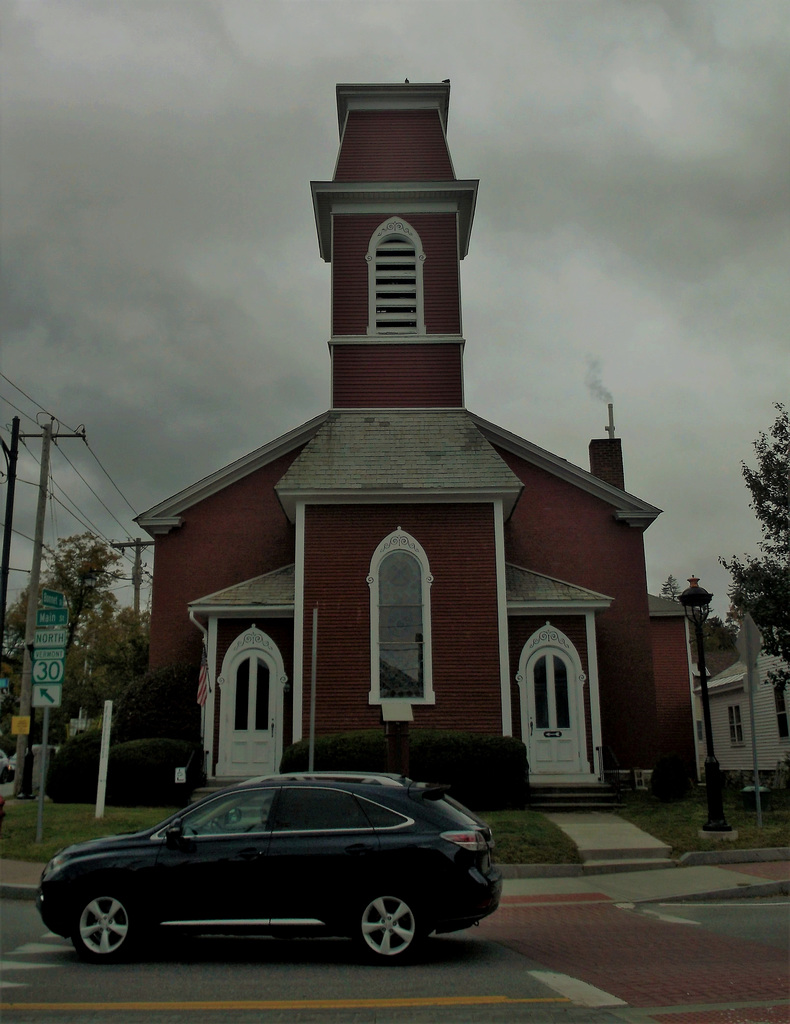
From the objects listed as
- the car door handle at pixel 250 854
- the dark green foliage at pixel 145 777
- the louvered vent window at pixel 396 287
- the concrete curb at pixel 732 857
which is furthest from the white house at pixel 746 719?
the car door handle at pixel 250 854

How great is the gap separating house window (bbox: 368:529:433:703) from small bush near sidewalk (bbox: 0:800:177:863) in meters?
4.97

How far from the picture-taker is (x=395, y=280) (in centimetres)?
2539

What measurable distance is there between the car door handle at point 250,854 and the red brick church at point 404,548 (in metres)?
7.19

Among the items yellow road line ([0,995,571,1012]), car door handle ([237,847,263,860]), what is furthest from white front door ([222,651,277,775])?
yellow road line ([0,995,571,1012])

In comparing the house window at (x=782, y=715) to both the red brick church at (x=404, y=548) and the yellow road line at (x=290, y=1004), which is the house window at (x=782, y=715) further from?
the yellow road line at (x=290, y=1004)

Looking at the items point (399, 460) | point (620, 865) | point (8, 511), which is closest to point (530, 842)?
point (620, 865)

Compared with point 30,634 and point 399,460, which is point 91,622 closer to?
point 30,634

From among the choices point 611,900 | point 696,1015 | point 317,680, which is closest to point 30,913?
point 611,900

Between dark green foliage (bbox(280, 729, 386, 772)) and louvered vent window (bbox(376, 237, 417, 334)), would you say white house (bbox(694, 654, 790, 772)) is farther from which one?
dark green foliage (bbox(280, 729, 386, 772))

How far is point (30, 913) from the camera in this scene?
36.1 feet

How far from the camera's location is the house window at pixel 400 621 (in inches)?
796

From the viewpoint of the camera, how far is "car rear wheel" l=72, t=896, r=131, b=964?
801 cm

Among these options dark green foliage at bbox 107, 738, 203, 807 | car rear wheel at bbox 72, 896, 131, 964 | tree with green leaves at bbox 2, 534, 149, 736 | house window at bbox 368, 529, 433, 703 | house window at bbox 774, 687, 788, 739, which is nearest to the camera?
car rear wheel at bbox 72, 896, 131, 964

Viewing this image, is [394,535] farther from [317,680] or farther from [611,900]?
[611,900]
